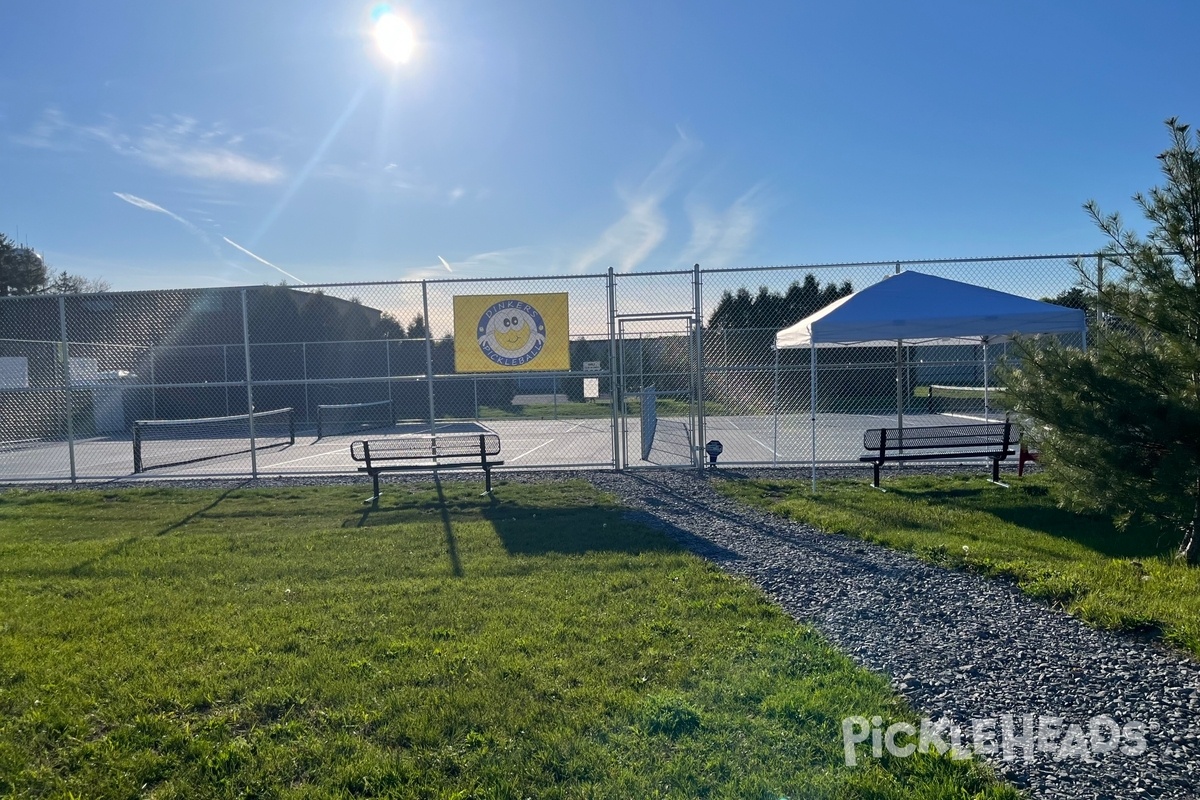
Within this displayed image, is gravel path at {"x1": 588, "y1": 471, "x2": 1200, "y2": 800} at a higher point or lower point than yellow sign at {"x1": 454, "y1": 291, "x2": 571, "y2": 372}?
lower

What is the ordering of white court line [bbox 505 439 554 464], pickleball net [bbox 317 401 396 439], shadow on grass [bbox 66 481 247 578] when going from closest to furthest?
1. shadow on grass [bbox 66 481 247 578]
2. white court line [bbox 505 439 554 464]
3. pickleball net [bbox 317 401 396 439]

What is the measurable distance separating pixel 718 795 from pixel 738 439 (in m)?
14.0

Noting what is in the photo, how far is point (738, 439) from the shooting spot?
16.4m

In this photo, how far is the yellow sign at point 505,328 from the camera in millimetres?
10523

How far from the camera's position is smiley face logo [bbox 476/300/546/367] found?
10547mm

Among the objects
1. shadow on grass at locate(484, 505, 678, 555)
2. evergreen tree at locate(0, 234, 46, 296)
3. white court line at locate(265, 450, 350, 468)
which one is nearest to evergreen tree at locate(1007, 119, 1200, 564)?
shadow on grass at locate(484, 505, 678, 555)

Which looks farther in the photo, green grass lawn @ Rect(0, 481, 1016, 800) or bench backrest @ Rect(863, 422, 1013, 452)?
bench backrest @ Rect(863, 422, 1013, 452)

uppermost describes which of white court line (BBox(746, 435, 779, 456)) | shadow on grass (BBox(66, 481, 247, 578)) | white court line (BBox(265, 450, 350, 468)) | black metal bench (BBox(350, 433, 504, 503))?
black metal bench (BBox(350, 433, 504, 503))

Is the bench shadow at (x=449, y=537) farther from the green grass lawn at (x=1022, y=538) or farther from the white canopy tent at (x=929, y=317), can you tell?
the white canopy tent at (x=929, y=317)

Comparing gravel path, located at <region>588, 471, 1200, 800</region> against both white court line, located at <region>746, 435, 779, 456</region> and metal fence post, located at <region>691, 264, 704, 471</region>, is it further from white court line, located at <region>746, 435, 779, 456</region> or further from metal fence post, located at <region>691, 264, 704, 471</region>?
white court line, located at <region>746, 435, 779, 456</region>

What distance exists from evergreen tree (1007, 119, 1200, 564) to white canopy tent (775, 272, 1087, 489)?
2.66 metres

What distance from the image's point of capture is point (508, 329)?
10.6m

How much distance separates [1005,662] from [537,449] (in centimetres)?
1167

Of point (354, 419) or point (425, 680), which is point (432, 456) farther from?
point (354, 419)
